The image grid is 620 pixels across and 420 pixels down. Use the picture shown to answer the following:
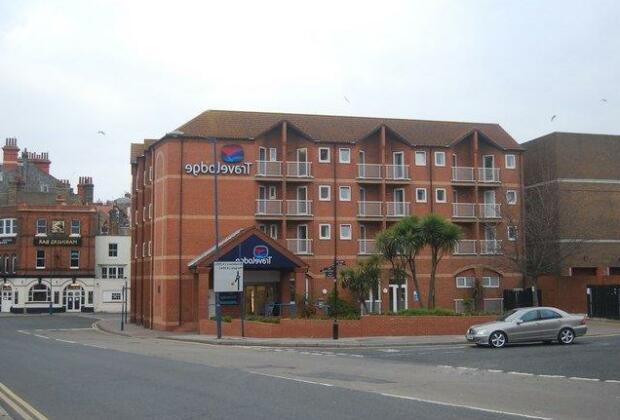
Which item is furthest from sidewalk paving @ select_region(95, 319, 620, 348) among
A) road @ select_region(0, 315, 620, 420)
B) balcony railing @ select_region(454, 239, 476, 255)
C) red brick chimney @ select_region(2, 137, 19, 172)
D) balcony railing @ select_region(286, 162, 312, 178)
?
red brick chimney @ select_region(2, 137, 19, 172)

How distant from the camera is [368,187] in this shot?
5028 cm

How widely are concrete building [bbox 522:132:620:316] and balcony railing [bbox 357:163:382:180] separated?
1099cm

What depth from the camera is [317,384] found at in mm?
15914

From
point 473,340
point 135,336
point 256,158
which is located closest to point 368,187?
point 256,158

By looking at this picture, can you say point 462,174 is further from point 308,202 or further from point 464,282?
point 308,202

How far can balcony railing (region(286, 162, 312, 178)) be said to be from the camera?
1881 inches

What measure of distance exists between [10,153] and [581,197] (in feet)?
197

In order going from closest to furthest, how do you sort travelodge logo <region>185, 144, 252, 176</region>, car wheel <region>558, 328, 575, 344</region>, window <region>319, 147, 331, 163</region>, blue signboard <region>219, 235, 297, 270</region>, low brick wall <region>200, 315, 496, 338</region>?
car wheel <region>558, 328, 575, 344</region>
low brick wall <region>200, 315, 496, 338</region>
blue signboard <region>219, 235, 297, 270</region>
travelodge logo <region>185, 144, 252, 176</region>
window <region>319, 147, 331, 163</region>

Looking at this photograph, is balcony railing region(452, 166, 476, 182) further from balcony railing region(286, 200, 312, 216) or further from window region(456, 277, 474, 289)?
balcony railing region(286, 200, 312, 216)

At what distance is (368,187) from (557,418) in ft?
128

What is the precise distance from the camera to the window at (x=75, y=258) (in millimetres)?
74188

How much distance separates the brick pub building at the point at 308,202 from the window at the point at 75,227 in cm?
2156

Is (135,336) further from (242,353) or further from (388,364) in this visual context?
(388,364)

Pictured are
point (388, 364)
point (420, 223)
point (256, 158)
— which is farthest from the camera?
point (256, 158)
